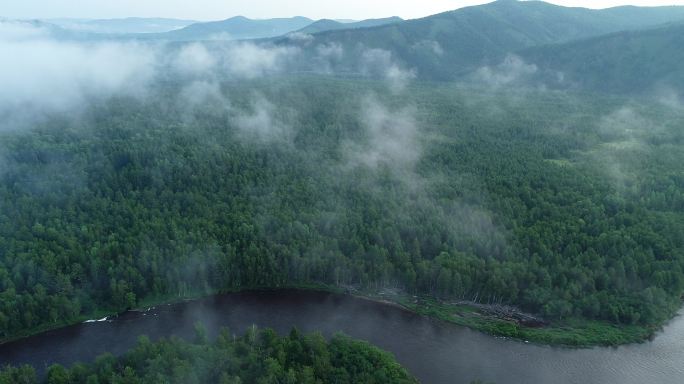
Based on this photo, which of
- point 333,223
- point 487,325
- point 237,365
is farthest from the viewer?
point 333,223

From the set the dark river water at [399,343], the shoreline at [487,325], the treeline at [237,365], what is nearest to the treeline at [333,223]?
the shoreline at [487,325]

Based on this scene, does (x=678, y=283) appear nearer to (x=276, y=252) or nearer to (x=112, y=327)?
(x=276, y=252)

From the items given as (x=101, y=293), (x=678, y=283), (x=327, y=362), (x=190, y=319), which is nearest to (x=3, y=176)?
(x=101, y=293)

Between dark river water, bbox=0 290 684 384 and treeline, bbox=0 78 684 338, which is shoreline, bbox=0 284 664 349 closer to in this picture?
dark river water, bbox=0 290 684 384

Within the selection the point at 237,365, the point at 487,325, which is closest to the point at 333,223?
the point at 487,325

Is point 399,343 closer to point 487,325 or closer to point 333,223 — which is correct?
point 487,325

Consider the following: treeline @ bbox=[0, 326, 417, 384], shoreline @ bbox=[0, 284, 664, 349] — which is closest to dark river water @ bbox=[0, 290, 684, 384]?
shoreline @ bbox=[0, 284, 664, 349]
